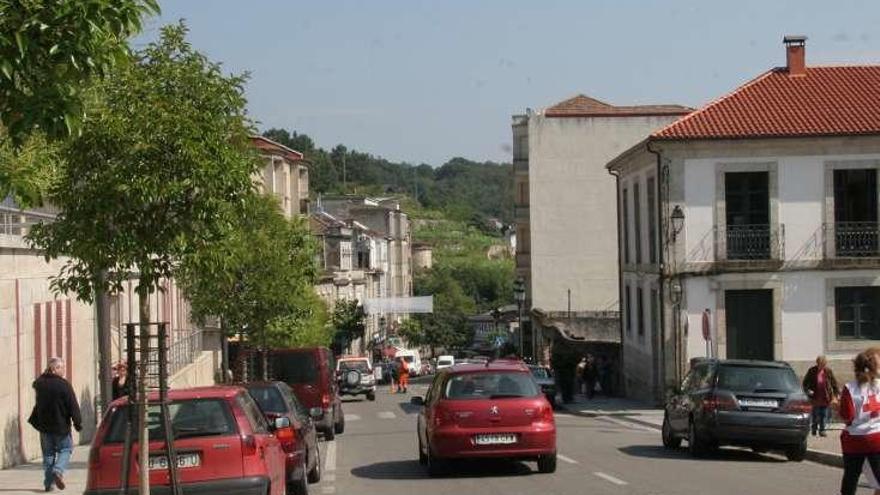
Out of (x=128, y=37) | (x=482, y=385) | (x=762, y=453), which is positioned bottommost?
(x=762, y=453)

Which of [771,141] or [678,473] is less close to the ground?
[771,141]

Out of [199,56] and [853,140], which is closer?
[199,56]

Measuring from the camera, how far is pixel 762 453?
2356 cm

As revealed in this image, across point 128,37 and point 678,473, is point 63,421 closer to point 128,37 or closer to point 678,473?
point 678,473

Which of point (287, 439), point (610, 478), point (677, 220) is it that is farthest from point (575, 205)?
point (287, 439)

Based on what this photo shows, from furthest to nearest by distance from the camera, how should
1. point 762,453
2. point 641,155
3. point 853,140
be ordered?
point 641,155 < point 853,140 < point 762,453

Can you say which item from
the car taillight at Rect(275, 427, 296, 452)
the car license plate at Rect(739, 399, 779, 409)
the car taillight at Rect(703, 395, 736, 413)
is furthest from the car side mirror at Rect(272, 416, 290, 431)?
the car license plate at Rect(739, 399, 779, 409)

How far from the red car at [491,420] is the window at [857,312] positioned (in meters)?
22.2

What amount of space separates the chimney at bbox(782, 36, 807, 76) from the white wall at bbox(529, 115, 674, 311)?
24.3 metres

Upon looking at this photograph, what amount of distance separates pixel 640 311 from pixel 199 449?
3422cm

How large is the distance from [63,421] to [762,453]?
12.0 metres

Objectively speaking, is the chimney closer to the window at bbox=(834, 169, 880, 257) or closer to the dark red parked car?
the window at bbox=(834, 169, 880, 257)

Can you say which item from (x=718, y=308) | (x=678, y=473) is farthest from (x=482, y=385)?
(x=718, y=308)

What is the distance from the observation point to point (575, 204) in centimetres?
6931
